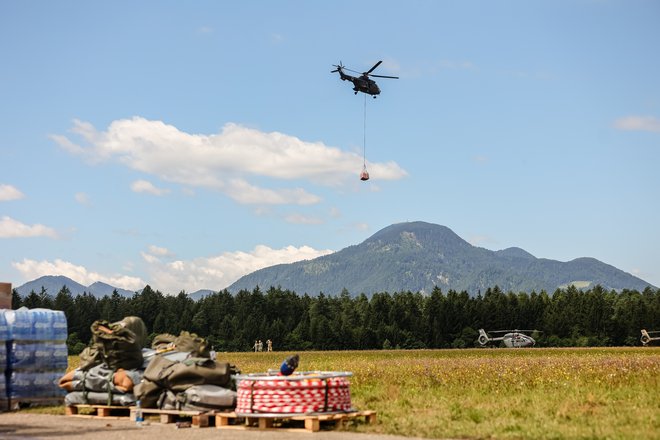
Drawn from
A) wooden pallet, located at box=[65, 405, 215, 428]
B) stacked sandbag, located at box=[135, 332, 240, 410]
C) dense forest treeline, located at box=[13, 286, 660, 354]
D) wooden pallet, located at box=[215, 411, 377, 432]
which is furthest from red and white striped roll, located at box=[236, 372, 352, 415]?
dense forest treeline, located at box=[13, 286, 660, 354]

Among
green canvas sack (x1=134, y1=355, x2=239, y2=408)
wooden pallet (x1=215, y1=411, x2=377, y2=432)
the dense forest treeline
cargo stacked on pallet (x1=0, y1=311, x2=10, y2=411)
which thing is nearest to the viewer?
wooden pallet (x1=215, y1=411, x2=377, y2=432)

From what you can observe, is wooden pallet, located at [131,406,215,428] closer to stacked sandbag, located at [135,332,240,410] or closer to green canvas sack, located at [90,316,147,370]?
stacked sandbag, located at [135,332,240,410]

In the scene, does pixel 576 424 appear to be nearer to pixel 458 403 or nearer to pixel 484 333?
pixel 458 403

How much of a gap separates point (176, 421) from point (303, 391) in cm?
294

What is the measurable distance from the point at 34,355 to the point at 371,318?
253 feet

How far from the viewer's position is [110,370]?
17625 millimetres

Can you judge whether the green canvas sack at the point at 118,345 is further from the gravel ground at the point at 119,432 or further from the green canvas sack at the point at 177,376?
the gravel ground at the point at 119,432

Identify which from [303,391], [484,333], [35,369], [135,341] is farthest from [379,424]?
[484,333]

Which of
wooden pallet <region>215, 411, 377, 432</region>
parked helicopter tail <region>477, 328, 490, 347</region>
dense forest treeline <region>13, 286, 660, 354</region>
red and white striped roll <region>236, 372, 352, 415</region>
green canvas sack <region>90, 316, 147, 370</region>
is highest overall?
dense forest treeline <region>13, 286, 660, 354</region>

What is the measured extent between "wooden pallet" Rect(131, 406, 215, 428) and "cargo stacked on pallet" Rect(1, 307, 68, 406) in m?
3.51

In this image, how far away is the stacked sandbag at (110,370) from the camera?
17.3 m

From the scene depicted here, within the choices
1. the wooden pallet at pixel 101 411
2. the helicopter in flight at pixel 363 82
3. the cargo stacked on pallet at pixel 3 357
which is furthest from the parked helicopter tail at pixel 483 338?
the wooden pallet at pixel 101 411

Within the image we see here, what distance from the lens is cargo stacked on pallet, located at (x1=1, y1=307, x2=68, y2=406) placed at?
1878 centimetres

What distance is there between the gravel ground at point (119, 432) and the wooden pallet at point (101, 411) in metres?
0.42
